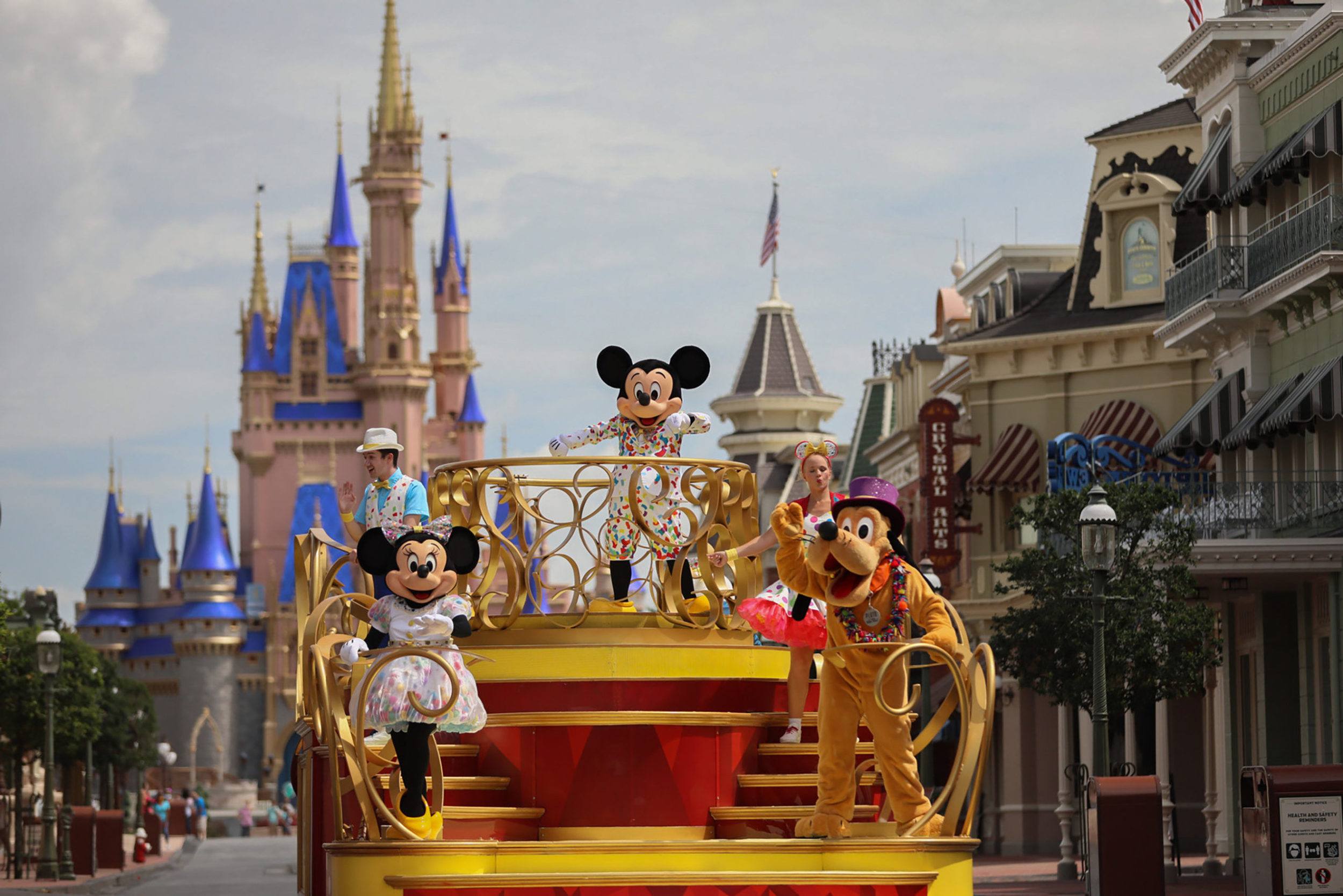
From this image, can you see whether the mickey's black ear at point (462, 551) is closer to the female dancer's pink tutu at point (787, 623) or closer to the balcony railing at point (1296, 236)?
the female dancer's pink tutu at point (787, 623)

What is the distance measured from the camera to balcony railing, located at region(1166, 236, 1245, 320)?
29266 millimetres

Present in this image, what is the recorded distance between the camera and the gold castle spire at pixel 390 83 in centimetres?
12744

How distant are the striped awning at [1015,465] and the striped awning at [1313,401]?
14.0m

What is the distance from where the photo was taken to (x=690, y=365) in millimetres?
11602

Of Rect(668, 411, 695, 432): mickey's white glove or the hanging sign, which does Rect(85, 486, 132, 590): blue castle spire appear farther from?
Rect(668, 411, 695, 432): mickey's white glove

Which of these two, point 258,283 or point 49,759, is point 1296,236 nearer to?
point 49,759

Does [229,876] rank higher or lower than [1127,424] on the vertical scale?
lower

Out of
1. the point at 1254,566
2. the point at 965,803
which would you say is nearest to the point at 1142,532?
the point at 1254,566

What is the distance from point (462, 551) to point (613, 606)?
5.24ft

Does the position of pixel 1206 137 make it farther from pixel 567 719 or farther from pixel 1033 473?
pixel 567 719

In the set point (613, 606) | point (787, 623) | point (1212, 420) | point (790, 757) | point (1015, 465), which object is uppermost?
point (1015, 465)

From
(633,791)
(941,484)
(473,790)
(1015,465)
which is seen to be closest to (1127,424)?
(1015,465)

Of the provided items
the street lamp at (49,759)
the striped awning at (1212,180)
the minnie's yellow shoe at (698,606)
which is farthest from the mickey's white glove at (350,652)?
the street lamp at (49,759)

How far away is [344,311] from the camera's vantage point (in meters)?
130
